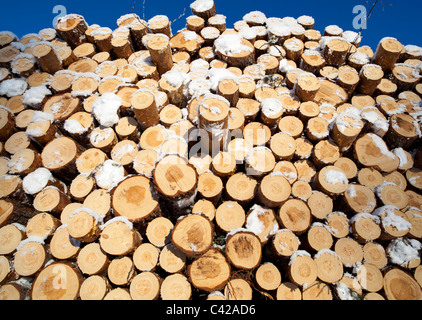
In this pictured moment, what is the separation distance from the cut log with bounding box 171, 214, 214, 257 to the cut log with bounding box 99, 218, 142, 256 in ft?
1.75

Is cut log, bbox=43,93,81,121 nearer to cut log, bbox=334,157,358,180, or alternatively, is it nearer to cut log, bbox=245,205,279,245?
cut log, bbox=245,205,279,245

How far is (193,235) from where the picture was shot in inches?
97.7

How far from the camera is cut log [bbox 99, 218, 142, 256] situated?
2.52m

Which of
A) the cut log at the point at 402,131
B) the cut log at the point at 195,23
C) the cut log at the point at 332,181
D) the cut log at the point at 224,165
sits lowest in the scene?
the cut log at the point at 332,181

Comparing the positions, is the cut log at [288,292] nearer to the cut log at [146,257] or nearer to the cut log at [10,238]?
the cut log at [146,257]

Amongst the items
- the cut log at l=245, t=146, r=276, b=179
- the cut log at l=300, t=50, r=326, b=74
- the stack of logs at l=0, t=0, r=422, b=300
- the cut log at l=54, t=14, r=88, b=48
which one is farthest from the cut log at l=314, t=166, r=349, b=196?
the cut log at l=54, t=14, r=88, b=48

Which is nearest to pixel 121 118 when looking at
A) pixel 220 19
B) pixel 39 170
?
pixel 39 170

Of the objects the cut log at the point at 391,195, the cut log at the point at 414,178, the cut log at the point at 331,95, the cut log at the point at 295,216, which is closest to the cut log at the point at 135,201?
the cut log at the point at 295,216

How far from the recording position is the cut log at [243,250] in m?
2.47

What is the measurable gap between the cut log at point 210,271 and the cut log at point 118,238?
768 mm

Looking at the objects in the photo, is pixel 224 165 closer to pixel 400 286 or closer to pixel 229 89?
pixel 229 89

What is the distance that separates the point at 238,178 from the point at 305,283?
1489mm

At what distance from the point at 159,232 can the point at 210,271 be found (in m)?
0.77
